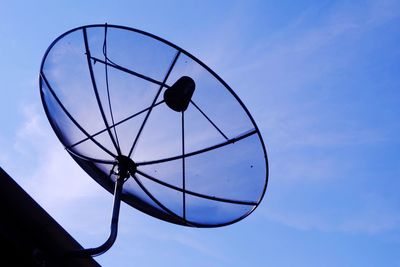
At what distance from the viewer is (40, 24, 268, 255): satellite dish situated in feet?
13.5

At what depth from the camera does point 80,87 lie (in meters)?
4.34

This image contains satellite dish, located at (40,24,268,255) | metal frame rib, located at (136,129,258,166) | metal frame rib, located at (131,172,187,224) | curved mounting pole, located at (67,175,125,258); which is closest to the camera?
curved mounting pole, located at (67,175,125,258)

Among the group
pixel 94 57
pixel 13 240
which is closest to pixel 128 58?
pixel 94 57

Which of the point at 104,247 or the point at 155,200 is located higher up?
the point at 155,200

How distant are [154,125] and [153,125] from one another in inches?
0.6

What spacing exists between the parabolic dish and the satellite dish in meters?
0.01

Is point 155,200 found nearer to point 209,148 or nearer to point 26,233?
point 209,148

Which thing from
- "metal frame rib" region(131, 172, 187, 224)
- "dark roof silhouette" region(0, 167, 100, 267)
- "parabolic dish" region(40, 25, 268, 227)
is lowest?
"dark roof silhouette" region(0, 167, 100, 267)

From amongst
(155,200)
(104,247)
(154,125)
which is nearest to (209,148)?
(154,125)

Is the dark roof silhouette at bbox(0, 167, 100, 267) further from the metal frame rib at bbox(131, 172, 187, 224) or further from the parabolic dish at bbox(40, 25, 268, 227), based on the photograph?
the metal frame rib at bbox(131, 172, 187, 224)

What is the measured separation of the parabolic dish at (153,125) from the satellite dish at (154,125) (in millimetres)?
10

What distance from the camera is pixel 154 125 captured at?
15.3 ft

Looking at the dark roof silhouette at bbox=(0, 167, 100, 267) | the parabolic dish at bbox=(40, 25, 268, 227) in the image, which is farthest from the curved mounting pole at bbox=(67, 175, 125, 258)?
the parabolic dish at bbox=(40, 25, 268, 227)

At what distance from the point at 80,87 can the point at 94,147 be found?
0.63 meters
